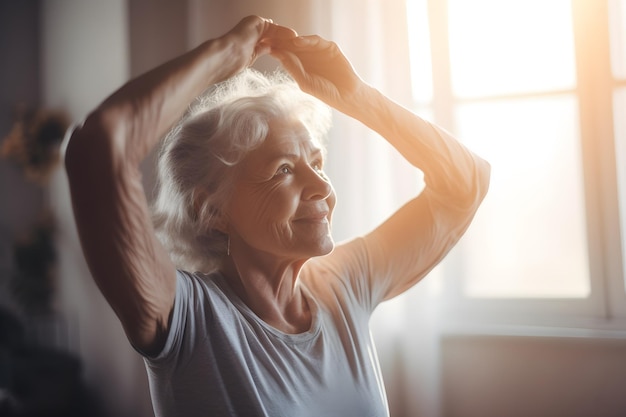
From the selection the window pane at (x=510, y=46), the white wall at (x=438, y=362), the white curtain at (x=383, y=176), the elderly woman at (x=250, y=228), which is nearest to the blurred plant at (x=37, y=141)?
the white wall at (x=438, y=362)

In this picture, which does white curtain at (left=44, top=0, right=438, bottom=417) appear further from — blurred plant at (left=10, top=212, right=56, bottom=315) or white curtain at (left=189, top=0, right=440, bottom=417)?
blurred plant at (left=10, top=212, right=56, bottom=315)

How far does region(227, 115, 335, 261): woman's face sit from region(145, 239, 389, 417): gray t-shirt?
99mm

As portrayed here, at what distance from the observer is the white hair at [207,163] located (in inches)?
38.2

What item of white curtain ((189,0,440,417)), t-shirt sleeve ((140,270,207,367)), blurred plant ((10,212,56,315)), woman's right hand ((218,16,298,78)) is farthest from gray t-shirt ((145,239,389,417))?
blurred plant ((10,212,56,315))

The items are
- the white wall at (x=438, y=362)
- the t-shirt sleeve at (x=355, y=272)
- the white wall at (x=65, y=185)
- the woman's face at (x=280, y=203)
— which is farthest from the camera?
the white wall at (x=65, y=185)

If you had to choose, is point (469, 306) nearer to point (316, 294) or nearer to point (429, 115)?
point (429, 115)

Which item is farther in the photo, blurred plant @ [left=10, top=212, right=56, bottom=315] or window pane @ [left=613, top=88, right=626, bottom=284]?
blurred plant @ [left=10, top=212, right=56, bottom=315]

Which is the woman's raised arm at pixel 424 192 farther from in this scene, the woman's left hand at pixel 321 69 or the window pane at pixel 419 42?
the window pane at pixel 419 42

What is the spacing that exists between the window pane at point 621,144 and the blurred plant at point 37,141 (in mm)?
2448

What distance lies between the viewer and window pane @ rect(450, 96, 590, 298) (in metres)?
2.08

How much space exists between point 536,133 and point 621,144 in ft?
0.89

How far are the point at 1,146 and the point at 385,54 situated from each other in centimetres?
222

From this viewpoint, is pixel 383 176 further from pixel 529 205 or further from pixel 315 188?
pixel 315 188

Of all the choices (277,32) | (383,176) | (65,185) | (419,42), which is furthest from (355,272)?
(65,185)
